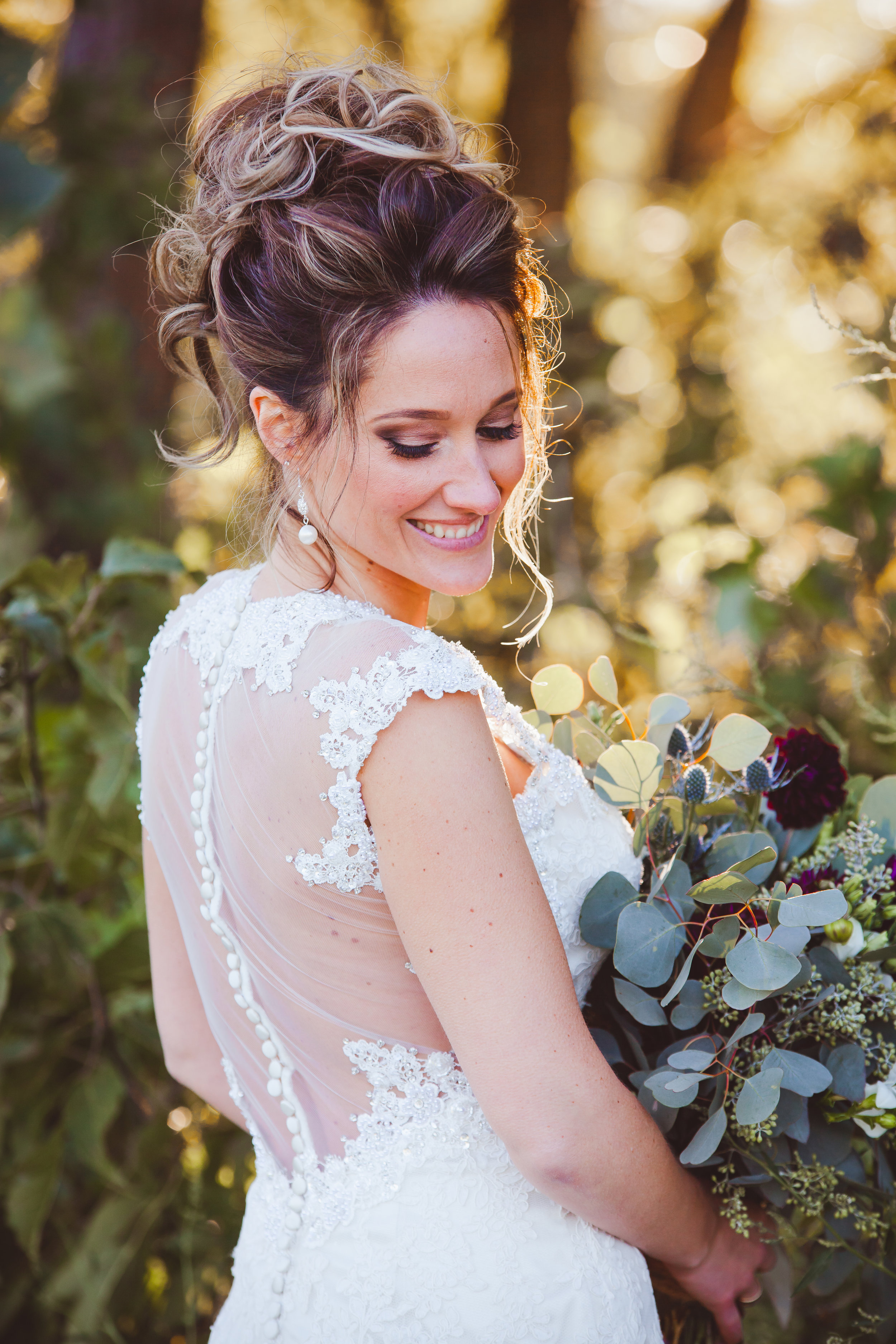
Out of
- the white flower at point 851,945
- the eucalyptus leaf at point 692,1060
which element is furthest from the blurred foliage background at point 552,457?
the eucalyptus leaf at point 692,1060

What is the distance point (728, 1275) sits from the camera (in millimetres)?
1188

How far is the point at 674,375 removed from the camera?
173 inches

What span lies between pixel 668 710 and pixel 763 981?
0.37 meters

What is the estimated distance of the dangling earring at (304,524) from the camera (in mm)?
1169

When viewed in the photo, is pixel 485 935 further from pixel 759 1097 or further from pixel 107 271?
pixel 107 271

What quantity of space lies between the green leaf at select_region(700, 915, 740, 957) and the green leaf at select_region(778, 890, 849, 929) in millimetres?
50

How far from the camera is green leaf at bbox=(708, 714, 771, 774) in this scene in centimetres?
114

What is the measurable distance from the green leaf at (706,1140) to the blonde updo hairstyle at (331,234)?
638 millimetres

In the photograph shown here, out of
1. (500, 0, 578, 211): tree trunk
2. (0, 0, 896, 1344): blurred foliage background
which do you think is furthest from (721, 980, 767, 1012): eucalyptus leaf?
(500, 0, 578, 211): tree trunk

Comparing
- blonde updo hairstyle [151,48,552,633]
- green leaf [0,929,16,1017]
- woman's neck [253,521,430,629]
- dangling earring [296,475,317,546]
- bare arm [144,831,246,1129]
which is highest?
blonde updo hairstyle [151,48,552,633]

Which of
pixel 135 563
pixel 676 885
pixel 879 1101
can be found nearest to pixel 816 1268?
pixel 879 1101

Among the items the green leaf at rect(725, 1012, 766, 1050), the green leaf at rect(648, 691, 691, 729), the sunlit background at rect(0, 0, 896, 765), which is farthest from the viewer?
the sunlit background at rect(0, 0, 896, 765)

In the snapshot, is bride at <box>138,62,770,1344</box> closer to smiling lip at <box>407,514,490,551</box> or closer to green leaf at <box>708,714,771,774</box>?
smiling lip at <box>407,514,490,551</box>

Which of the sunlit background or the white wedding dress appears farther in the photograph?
the sunlit background
